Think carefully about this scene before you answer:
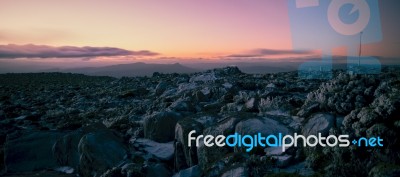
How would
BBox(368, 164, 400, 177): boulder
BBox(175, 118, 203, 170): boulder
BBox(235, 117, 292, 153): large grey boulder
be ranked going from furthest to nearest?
BBox(175, 118, 203, 170): boulder < BBox(235, 117, 292, 153): large grey boulder < BBox(368, 164, 400, 177): boulder

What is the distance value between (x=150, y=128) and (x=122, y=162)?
287 cm

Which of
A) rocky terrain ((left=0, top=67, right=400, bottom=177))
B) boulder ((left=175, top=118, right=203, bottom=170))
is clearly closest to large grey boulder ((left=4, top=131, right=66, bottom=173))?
rocky terrain ((left=0, top=67, right=400, bottom=177))

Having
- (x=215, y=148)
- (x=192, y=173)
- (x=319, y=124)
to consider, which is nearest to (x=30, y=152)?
(x=192, y=173)

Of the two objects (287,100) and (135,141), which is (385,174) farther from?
(135,141)

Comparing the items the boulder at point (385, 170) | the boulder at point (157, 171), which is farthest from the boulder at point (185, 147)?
the boulder at point (385, 170)

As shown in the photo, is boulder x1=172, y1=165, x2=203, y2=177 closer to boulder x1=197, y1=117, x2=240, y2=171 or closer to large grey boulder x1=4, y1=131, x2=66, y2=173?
boulder x1=197, y1=117, x2=240, y2=171

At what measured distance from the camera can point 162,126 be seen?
46.1ft

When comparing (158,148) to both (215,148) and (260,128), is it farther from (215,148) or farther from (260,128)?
(260,128)

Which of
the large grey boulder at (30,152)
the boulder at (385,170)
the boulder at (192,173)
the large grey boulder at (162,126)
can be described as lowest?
the large grey boulder at (30,152)

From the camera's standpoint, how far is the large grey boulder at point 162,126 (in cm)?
1395

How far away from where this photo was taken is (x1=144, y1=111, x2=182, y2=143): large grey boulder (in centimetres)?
1395

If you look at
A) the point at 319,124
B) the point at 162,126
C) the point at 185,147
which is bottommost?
the point at 185,147

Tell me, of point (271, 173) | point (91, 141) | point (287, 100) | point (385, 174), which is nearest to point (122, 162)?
point (91, 141)

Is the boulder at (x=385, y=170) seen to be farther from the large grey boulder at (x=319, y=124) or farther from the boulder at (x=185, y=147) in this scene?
the boulder at (x=185, y=147)
